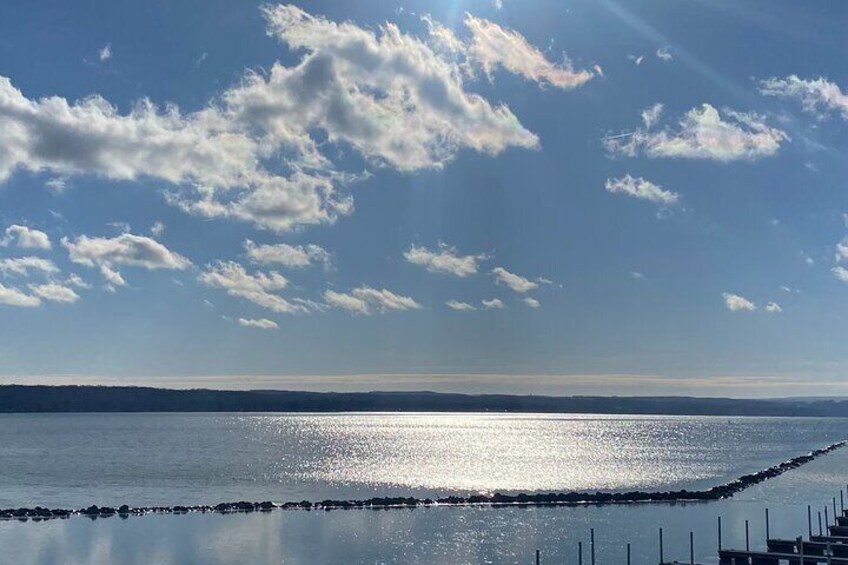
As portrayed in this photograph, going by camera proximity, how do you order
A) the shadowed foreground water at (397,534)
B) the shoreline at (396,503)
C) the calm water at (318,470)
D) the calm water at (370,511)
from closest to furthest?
the shadowed foreground water at (397,534) < the calm water at (370,511) < the shoreline at (396,503) < the calm water at (318,470)

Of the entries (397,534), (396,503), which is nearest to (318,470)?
(396,503)

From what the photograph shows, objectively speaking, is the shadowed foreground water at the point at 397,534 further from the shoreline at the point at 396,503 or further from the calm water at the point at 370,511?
the shoreline at the point at 396,503

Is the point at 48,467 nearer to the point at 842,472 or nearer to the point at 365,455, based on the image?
Result: the point at 365,455

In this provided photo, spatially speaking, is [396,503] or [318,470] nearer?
[396,503]

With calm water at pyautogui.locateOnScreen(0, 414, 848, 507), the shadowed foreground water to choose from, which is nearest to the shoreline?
the shadowed foreground water

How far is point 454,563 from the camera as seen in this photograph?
178 ft

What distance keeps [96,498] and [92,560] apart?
3311 cm

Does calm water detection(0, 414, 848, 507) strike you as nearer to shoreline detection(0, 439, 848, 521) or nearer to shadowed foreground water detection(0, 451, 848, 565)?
shoreline detection(0, 439, 848, 521)

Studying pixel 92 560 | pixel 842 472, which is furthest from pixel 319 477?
pixel 842 472

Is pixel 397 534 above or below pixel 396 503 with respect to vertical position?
Result: below

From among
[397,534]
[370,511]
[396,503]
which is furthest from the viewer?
[396,503]

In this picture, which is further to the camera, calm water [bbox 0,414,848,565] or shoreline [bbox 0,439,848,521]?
shoreline [bbox 0,439,848,521]

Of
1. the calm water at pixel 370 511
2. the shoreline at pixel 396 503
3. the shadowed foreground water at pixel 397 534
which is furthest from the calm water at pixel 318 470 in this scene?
the shadowed foreground water at pixel 397 534

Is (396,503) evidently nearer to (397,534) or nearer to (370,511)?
(370,511)
